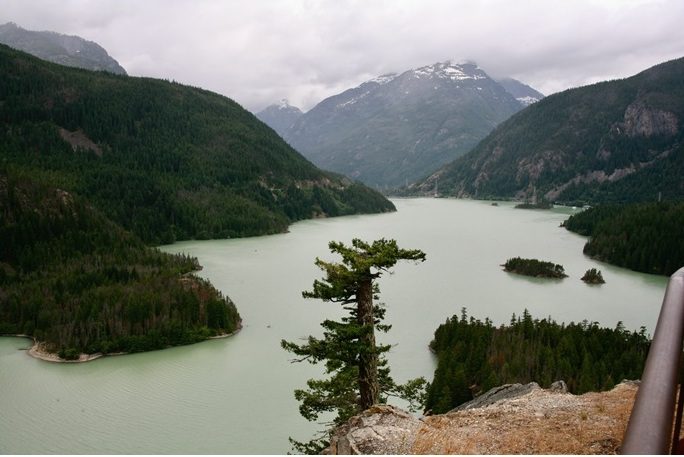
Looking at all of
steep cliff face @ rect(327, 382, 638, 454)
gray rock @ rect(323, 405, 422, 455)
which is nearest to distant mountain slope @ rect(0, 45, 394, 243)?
gray rock @ rect(323, 405, 422, 455)

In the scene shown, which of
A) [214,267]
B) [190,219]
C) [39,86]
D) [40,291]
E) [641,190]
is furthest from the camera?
[641,190]

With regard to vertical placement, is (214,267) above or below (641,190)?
below

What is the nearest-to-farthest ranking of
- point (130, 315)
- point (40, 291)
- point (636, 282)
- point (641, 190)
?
point (130, 315)
point (40, 291)
point (636, 282)
point (641, 190)

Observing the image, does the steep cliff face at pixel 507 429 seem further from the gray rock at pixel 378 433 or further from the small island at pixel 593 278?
the small island at pixel 593 278

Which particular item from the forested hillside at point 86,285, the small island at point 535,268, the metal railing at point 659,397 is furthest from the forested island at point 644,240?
the metal railing at point 659,397

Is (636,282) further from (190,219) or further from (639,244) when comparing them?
(190,219)

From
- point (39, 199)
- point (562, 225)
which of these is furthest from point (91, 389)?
point (562, 225)

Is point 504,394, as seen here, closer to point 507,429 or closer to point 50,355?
point 507,429
